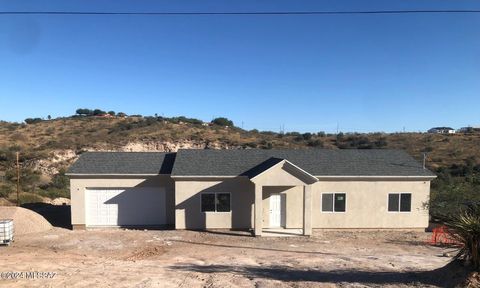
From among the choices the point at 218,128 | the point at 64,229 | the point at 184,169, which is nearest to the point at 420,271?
the point at 184,169

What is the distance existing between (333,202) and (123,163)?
12.5m

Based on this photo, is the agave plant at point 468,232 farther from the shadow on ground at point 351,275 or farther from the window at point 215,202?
the window at point 215,202

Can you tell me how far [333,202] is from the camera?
74.3 feet

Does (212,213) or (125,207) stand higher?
(125,207)

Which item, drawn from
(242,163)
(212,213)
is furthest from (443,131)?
(212,213)

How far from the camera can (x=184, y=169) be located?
22.2 m

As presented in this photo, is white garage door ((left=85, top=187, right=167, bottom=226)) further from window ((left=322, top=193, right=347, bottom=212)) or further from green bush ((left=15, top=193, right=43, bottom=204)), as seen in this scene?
green bush ((left=15, top=193, right=43, bottom=204))

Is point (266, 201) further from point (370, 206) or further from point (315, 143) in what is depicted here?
point (315, 143)

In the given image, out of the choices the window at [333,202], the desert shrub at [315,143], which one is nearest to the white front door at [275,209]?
the window at [333,202]

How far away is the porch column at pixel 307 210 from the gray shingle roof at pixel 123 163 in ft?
25.7

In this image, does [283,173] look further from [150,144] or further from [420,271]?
[150,144]

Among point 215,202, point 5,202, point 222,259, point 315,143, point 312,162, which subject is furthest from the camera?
point 315,143

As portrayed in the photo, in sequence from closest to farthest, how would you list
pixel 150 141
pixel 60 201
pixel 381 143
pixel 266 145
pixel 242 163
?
pixel 242 163, pixel 60 201, pixel 266 145, pixel 381 143, pixel 150 141

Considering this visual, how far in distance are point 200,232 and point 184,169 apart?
3574mm
